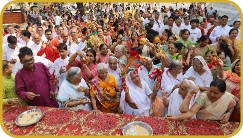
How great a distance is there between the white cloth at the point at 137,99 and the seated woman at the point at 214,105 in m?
0.63

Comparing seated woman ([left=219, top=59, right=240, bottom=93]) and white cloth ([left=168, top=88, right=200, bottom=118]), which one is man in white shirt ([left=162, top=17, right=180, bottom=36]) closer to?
seated woman ([left=219, top=59, right=240, bottom=93])

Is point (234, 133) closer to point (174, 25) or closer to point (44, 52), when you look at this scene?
point (44, 52)

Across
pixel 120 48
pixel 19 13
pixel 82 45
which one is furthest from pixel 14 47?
pixel 19 13

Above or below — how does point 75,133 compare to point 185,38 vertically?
→ below

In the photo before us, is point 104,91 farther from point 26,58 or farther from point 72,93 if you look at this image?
point 26,58

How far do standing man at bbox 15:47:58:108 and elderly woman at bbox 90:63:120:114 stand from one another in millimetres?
658

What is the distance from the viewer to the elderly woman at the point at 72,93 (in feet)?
9.29

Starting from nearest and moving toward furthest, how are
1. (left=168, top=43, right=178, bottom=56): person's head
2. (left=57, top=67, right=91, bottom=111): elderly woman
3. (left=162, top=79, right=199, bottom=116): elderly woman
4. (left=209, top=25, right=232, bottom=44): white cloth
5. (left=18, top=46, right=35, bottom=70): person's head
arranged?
(left=162, top=79, right=199, bottom=116): elderly woman
(left=57, top=67, right=91, bottom=111): elderly woman
(left=18, top=46, right=35, bottom=70): person's head
(left=168, top=43, right=178, bottom=56): person's head
(left=209, top=25, right=232, bottom=44): white cloth

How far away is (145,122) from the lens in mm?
2562

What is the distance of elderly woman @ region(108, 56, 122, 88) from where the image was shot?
352 cm

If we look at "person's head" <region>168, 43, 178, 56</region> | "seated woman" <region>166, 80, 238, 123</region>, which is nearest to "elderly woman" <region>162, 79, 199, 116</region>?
"seated woman" <region>166, 80, 238, 123</region>

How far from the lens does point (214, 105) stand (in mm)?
2555

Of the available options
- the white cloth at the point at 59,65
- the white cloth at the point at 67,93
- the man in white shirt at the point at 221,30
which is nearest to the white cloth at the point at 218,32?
the man in white shirt at the point at 221,30

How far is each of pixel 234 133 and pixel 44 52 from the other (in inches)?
149
